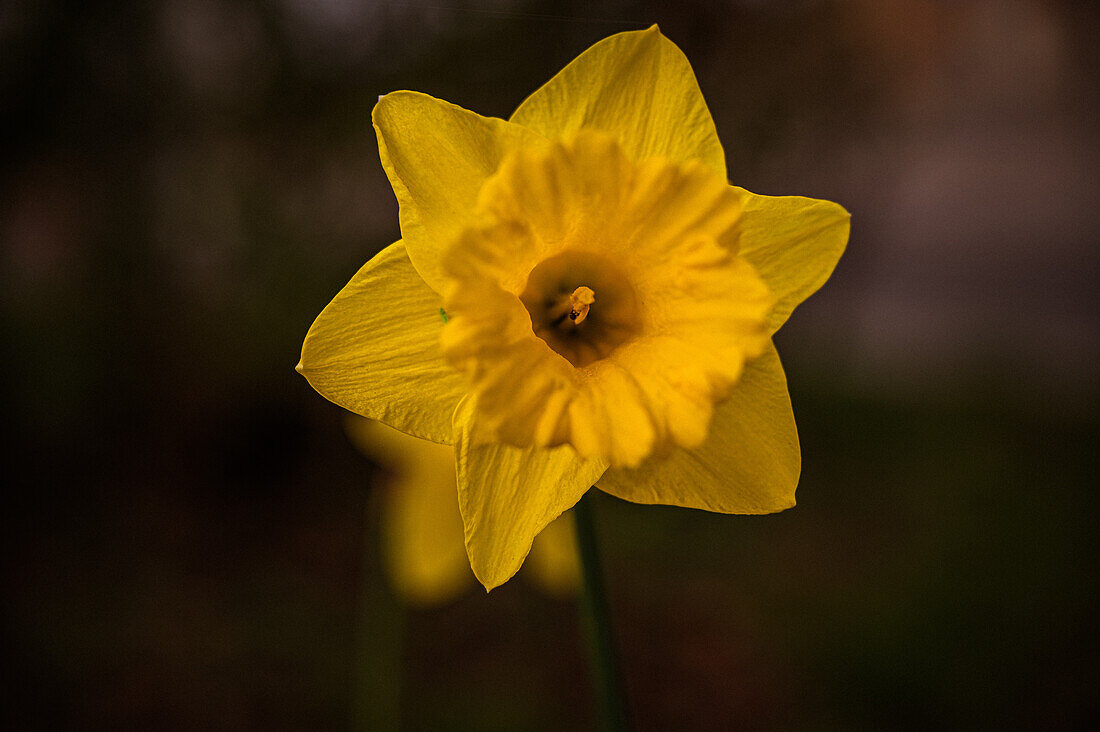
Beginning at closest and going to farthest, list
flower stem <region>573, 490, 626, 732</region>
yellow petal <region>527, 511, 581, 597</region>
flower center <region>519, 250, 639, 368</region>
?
flower stem <region>573, 490, 626, 732</region> < flower center <region>519, 250, 639, 368</region> < yellow petal <region>527, 511, 581, 597</region>

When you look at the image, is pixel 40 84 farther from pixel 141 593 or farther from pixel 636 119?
pixel 636 119

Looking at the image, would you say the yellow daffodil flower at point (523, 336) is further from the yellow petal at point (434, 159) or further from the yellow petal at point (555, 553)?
the yellow petal at point (555, 553)

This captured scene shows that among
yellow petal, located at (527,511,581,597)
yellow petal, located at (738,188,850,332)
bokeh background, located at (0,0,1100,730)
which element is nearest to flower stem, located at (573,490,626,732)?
yellow petal, located at (738,188,850,332)

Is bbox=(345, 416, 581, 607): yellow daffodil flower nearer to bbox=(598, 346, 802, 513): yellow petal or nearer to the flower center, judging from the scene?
the flower center

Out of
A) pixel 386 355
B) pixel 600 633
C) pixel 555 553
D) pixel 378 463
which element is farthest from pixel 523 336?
pixel 378 463

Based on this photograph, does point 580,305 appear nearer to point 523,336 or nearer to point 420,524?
point 523,336

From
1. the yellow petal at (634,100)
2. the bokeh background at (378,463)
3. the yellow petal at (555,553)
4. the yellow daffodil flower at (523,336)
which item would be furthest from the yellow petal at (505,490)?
the bokeh background at (378,463)

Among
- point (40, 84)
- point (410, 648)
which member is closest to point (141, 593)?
point (410, 648)
